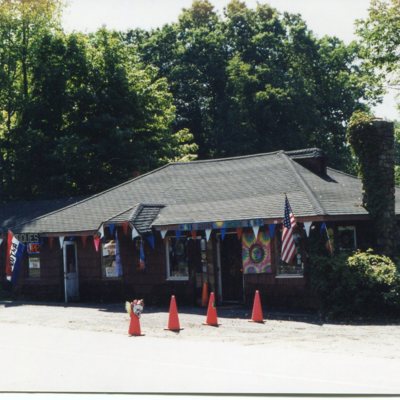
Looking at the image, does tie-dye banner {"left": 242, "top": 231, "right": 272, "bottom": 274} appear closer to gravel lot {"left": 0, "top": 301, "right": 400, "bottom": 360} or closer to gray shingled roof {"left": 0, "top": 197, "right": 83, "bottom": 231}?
gravel lot {"left": 0, "top": 301, "right": 400, "bottom": 360}

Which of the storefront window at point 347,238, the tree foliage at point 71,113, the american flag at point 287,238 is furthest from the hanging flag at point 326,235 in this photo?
the tree foliage at point 71,113

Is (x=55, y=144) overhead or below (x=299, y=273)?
overhead

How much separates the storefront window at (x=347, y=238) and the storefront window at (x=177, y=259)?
5.22m

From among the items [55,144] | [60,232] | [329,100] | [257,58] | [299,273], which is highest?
[257,58]

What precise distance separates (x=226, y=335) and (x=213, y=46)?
130 feet

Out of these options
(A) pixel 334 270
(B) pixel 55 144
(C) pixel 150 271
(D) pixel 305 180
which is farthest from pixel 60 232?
(B) pixel 55 144

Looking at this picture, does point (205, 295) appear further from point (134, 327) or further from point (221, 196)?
point (134, 327)

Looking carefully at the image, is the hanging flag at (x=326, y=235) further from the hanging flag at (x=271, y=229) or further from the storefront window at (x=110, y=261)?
the storefront window at (x=110, y=261)

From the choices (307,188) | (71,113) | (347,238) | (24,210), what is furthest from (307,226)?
(71,113)

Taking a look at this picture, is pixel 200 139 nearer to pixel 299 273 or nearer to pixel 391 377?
pixel 299 273

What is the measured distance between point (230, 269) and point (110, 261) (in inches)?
191

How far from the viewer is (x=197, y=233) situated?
23375 mm

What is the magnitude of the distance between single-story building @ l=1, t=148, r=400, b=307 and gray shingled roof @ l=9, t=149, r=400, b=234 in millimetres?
50

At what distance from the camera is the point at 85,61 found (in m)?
41.3
